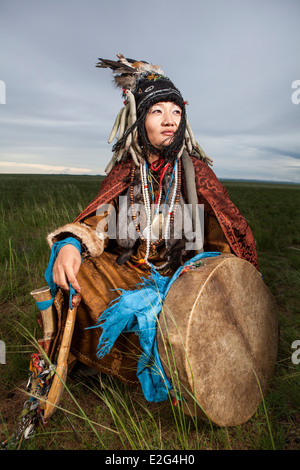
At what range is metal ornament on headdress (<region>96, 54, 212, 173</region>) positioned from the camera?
2.06 m

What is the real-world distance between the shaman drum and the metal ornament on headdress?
0.96m

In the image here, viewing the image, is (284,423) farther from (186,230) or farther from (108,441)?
(186,230)

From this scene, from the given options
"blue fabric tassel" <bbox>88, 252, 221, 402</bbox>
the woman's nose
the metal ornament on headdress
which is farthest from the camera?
the metal ornament on headdress

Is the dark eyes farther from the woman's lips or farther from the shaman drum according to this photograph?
the shaman drum

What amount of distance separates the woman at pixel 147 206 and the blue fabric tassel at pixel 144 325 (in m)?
0.26

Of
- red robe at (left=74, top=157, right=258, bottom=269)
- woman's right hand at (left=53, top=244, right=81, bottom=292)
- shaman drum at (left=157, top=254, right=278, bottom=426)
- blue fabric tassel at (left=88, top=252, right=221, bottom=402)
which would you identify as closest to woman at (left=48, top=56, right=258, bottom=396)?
red robe at (left=74, top=157, right=258, bottom=269)

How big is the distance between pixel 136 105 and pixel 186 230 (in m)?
0.92

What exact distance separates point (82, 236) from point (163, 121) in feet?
2.94

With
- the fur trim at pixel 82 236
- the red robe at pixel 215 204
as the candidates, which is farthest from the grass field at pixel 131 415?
the red robe at pixel 215 204

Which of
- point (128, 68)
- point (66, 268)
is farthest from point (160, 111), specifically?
point (66, 268)

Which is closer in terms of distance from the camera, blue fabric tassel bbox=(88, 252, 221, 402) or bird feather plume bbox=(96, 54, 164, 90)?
blue fabric tassel bbox=(88, 252, 221, 402)

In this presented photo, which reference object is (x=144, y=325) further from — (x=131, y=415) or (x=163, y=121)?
(x=163, y=121)

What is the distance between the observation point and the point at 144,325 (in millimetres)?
1435
